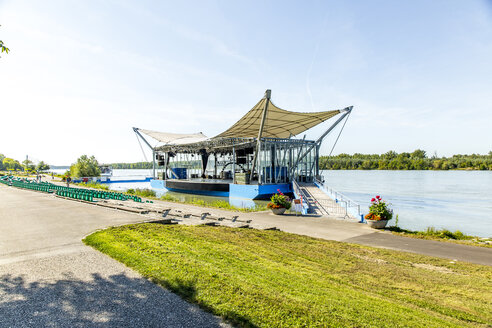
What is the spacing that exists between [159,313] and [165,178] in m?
48.0

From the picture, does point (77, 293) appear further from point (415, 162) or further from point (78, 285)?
point (415, 162)

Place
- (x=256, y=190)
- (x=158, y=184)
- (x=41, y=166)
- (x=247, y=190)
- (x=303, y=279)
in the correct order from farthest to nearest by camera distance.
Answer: (x=41, y=166)
(x=158, y=184)
(x=247, y=190)
(x=256, y=190)
(x=303, y=279)

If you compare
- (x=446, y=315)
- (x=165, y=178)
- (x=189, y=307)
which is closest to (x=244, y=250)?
(x=189, y=307)

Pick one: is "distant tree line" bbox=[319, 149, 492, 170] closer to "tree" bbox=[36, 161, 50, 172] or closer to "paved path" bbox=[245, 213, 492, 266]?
"paved path" bbox=[245, 213, 492, 266]

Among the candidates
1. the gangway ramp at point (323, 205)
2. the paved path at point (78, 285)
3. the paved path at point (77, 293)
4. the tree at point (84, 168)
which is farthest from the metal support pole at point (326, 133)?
the tree at point (84, 168)

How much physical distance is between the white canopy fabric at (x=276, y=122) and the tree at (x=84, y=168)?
119 ft

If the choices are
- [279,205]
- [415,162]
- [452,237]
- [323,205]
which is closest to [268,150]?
[323,205]

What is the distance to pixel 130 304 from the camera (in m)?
4.18

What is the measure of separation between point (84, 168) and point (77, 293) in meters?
59.9

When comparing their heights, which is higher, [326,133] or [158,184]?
[326,133]

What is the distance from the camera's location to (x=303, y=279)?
5.49 m

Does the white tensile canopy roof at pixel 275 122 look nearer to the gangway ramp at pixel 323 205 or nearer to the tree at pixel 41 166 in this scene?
the gangway ramp at pixel 323 205

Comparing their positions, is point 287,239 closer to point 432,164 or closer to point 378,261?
point 378,261

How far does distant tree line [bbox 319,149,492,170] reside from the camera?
355 ft
